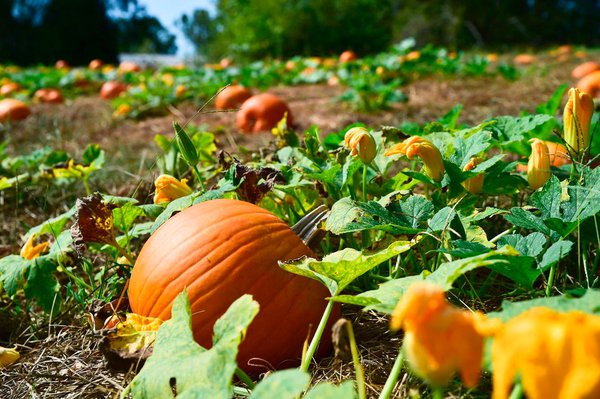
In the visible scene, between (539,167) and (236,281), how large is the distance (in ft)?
2.62

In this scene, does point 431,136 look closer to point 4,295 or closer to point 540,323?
point 540,323

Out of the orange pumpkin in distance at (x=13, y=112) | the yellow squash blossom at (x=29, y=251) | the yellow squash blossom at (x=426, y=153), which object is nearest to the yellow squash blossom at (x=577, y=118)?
the yellow squash blossom at (x=426, y=153)

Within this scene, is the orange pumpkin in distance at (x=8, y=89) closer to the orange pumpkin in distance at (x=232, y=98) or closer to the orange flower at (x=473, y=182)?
the orange pumpkin in distance at (x=232, y=98)

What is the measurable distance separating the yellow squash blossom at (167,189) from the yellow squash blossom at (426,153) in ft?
2.16

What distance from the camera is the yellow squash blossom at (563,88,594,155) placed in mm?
1546

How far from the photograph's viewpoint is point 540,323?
22.0 inches

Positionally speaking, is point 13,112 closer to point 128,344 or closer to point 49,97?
point 49,97

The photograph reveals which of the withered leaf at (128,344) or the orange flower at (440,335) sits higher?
the orange flower at (440,335)

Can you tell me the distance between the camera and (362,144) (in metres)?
1.49

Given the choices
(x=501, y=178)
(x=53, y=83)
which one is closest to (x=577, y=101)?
(x=501, y=178)

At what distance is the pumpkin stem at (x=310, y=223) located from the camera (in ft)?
5.16

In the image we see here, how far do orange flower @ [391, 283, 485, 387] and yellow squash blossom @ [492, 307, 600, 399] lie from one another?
0.11 ft

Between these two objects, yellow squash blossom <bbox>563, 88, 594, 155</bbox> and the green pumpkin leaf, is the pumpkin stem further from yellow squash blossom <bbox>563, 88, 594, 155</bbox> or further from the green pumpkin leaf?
the green pumpkin leaf

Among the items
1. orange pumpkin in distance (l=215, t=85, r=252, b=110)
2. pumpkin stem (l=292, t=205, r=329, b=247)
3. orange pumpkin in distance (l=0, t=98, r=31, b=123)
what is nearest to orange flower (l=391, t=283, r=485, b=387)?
pumpkin stem (l=292, t=205, r=329, b=247)
